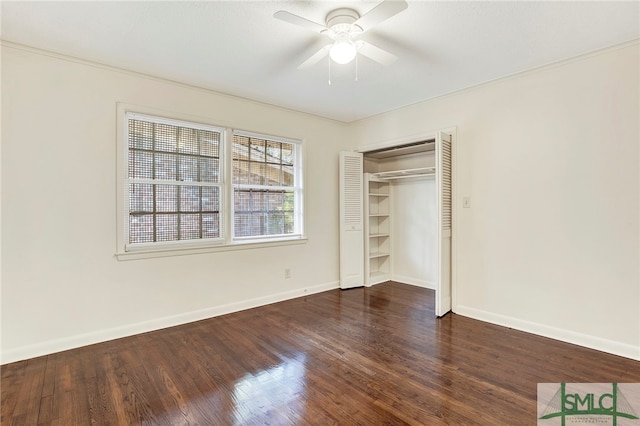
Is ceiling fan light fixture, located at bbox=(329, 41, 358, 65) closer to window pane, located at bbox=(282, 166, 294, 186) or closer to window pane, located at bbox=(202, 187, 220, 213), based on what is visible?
window pane, located at bbox=(202, 187, 220, 213)

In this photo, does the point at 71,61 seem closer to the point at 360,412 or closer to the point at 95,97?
the point at 95,97

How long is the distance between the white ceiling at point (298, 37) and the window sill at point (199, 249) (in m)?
1.79

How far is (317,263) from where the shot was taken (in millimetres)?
4590

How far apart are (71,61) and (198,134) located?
4.01ft

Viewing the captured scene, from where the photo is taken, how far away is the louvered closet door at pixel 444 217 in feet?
11.6

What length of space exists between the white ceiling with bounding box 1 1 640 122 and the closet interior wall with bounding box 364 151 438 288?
1667 mm

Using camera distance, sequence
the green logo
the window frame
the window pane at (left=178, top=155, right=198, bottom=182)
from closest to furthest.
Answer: the green logo, the window pane at (left=178, top=155, right=198, bottom=182), the window frame

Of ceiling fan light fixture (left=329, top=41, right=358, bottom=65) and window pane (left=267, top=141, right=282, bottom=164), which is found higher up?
ceiling fan light fixture (left=329, top=41, right=358, bottom=65)

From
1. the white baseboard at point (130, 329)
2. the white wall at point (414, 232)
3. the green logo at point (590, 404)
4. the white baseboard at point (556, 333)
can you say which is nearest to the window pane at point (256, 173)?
the white baseboard at point (130, 329)

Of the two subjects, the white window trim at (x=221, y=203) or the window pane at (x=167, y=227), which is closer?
the white window trim at (x=221, y=203)

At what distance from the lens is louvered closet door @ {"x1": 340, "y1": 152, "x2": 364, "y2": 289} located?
471cm

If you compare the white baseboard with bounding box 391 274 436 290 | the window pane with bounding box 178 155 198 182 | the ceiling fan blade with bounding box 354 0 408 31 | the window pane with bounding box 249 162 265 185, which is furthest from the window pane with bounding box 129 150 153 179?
the white baseboard with bounding box 391 274 436 290

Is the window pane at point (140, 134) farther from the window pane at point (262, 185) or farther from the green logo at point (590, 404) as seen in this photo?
the green logo at point (590, 404)

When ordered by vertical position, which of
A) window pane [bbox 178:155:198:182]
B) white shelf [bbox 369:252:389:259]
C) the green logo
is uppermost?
window pane [bbox 178:155:198:182]
